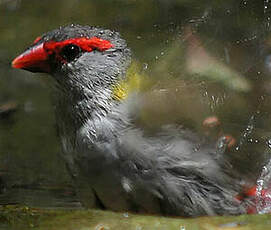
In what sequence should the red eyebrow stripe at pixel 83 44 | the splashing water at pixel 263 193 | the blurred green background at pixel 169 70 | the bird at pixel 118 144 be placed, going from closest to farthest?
the bird at pixel 118 144, the splashing water at pixel 263 193, the red eyebrow stripe at pixel 83 44, the blurred green background at pixel 169 70

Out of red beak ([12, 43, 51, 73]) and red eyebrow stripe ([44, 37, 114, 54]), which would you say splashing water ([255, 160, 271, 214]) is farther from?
red beak ([12, 43, 51, 73])

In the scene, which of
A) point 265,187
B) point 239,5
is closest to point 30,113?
point 239,5

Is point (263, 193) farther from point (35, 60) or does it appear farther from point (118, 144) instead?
point (35, 60)

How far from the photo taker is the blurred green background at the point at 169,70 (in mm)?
3342

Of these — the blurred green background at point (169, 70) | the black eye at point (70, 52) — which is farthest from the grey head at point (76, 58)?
the blurred green background at point (169, 70)

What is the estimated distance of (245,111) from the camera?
3502mm

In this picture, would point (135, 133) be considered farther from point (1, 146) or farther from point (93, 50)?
point (1, 146)

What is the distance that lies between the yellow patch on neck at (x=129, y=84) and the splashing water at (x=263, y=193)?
2.73 feet

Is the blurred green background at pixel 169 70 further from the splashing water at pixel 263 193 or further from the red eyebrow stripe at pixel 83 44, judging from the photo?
the red eyebrow stripe at pixel 83 44

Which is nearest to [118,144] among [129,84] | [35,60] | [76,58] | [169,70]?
A: [129,84]

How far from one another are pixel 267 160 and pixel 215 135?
0.42 m

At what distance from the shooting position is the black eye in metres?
3.15

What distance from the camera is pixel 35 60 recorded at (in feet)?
10.5

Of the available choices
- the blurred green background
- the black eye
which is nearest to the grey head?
the black eye
